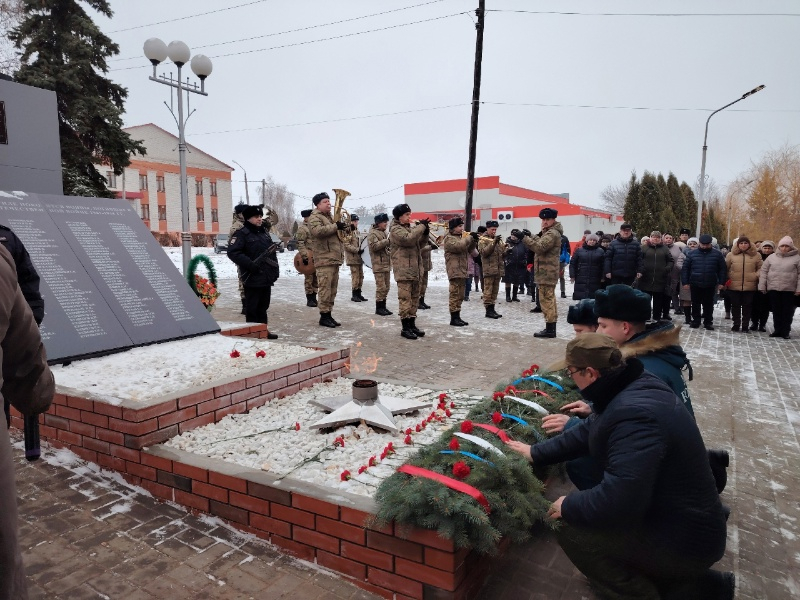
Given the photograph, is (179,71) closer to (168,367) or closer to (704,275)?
(168,367)

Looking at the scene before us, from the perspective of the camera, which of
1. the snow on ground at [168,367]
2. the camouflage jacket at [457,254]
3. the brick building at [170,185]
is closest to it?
the snow on ground at [168,367]

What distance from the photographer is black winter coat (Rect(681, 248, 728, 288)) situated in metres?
10.1

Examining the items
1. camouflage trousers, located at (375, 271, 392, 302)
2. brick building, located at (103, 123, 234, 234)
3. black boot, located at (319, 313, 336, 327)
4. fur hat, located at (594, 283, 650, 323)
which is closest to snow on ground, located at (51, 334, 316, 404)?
fur hat, located at (594, 283, 650, 323)

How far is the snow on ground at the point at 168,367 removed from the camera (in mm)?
3855

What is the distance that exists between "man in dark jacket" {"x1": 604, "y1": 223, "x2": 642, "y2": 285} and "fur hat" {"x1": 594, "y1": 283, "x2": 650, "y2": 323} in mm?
8305

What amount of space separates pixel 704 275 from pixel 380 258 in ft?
21.0

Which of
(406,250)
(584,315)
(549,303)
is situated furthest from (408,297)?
(584,315)

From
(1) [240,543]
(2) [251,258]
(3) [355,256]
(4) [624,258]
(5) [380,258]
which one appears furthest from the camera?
(3) [355,256]

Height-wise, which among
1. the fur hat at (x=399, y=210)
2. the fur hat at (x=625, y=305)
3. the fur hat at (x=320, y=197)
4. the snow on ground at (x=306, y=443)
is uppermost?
the fur hat at (x=320, y=197)

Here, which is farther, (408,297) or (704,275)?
(704,275)

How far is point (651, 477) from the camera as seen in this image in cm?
192

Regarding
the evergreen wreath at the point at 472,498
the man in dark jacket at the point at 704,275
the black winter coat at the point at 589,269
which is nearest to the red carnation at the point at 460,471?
the evergreen wreath at the point at 472,498

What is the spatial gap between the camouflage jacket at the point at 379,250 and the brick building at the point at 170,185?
40.2 meters

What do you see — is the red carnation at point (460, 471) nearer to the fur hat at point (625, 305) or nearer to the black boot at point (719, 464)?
the fur hat at point (625, 305)
